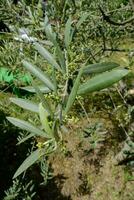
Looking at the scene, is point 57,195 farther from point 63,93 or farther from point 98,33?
point 63,93

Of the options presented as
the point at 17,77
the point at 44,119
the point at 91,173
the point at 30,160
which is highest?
the point at 44,119

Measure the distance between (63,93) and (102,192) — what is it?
3276mm

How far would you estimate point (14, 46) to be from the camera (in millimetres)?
2141

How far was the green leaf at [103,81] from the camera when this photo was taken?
2.31ft

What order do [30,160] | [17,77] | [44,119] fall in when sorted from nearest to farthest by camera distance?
1. [44,119]
2. [30,160]
3. [17,77]

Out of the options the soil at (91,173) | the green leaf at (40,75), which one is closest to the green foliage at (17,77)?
the green leaf at (40,75)

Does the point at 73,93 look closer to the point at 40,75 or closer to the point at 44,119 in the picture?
the point at 44,119

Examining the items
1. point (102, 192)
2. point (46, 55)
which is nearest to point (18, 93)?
point (102, 192)

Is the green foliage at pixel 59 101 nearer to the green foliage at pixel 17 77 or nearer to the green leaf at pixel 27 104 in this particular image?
the green leaf at pixel 27 104

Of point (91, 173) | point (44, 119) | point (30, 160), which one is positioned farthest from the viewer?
point (91, 173)

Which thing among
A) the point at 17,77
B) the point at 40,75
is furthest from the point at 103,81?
the point at 17,77

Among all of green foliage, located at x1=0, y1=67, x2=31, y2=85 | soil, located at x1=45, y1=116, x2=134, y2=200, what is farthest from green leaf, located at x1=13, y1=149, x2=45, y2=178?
soil, located at x1=45, y1=116, x2=134, y2=200

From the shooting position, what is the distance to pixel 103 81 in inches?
28.7

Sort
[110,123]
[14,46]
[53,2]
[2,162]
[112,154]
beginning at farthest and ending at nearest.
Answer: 1. [110,123]
2. [112,154]
3. [2,162]
4. [14,46]
5. [53,2]
